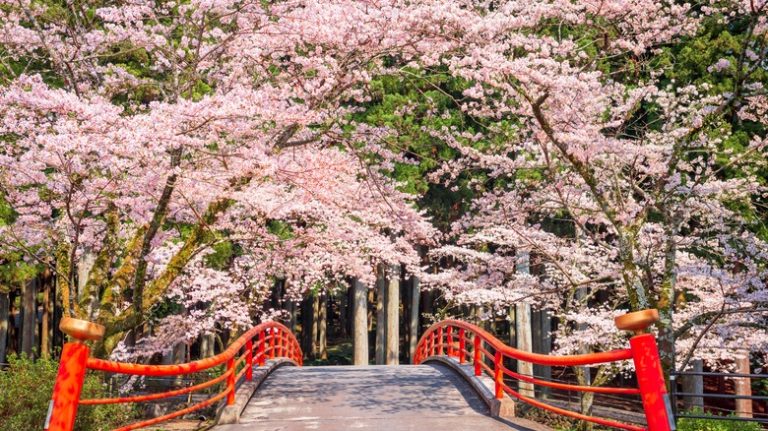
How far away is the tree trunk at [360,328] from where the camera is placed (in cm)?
2500

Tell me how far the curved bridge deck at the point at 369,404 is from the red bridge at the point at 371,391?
0.6 inches

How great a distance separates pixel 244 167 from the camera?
9797mm

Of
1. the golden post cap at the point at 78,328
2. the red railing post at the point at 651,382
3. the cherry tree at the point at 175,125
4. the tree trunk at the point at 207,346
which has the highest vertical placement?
the cherry tree at the point at 175,125

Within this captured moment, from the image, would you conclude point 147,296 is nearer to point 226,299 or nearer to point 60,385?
point 60,385

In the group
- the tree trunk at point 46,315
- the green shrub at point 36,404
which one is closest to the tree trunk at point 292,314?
the tree trunk at point 46,315

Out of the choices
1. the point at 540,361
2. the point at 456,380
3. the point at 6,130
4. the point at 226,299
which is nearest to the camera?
the point at 540,361

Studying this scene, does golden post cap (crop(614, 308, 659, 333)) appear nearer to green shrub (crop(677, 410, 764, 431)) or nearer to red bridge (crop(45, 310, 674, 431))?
red bridge (crop(45, 310, 674, 431))

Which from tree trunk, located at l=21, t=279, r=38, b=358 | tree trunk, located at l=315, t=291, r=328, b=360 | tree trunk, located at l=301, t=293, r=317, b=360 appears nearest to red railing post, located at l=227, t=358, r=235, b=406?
tree trunk, located at l=21, t=279, r=38, b=358

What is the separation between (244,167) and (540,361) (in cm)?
513

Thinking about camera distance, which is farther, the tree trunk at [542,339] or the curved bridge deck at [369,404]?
the tree trunk at [542,339]

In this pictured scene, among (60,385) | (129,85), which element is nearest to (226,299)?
(129,85)

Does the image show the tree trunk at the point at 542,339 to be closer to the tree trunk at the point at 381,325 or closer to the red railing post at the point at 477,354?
the tree trunk at the point at 381,325

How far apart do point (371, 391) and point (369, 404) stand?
1.17 m

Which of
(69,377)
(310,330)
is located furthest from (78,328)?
(310,330)
